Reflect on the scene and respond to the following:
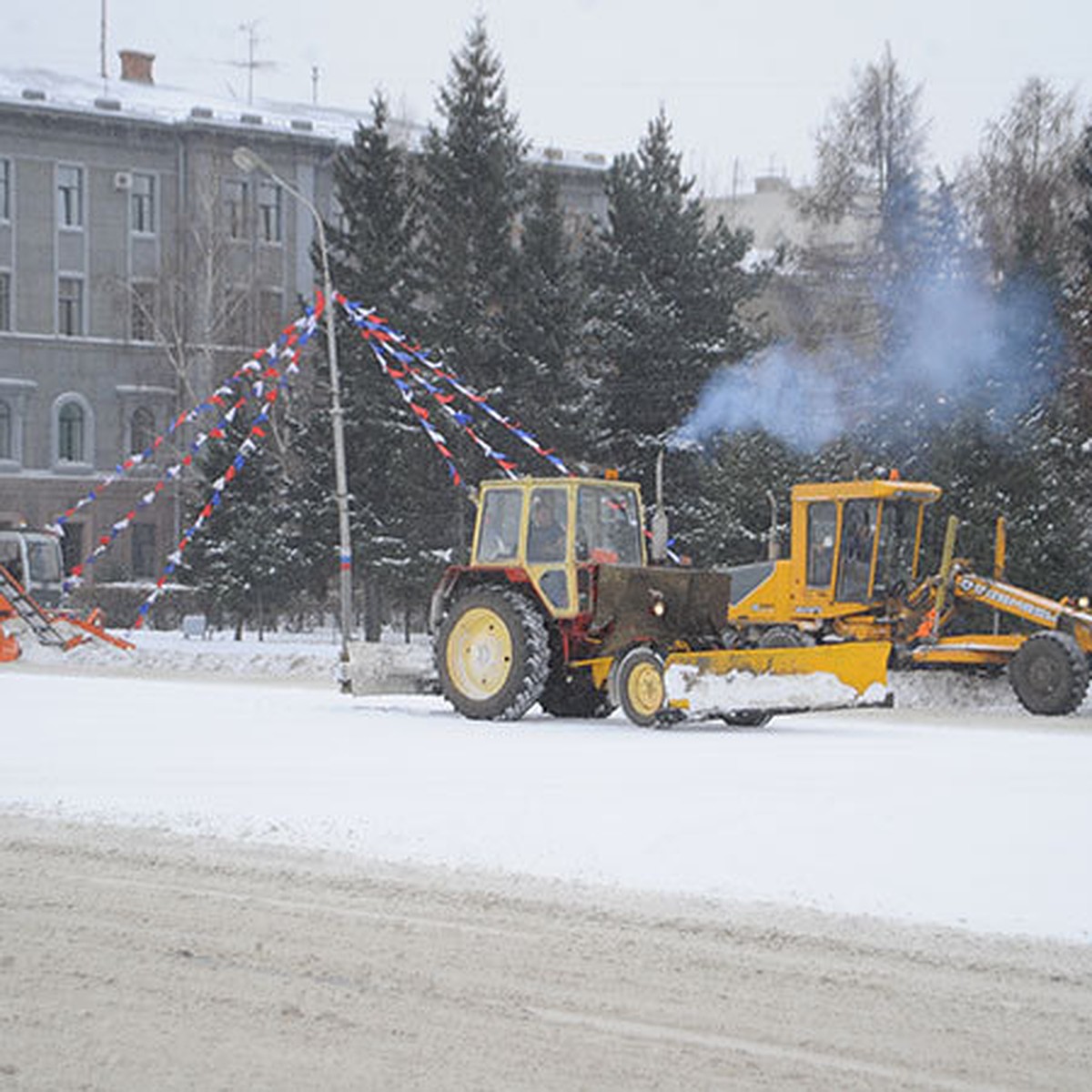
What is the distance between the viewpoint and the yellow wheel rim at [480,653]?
18.4 m

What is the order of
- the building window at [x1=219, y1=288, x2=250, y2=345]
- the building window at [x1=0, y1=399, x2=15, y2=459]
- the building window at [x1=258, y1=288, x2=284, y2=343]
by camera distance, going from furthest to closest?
the building window at [x1=0, y1=399, x2=15, y2=459], the building window at [x1=258, y1=288, x2=284, y2=343], the building window at [x1=219, y1=288, x2=250, y2=345]

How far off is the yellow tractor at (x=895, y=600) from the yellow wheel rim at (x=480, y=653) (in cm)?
420

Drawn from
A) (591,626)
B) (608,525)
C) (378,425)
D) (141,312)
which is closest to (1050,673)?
(608,525)

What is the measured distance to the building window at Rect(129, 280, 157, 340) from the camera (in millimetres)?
60844

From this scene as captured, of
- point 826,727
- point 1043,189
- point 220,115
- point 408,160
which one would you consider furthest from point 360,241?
point 826,727

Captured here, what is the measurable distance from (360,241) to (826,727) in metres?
26.6

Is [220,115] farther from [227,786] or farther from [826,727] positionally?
[227,786]

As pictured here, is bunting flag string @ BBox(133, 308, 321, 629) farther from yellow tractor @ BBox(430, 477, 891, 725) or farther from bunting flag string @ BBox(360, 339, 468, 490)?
yellow tractor @ BBox(430, 477, 891, 725)

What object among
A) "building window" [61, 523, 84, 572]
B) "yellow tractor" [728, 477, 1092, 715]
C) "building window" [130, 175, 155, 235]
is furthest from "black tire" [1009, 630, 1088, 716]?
"building window" [130, 175, 155, 235]

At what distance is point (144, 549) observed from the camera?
6216cm

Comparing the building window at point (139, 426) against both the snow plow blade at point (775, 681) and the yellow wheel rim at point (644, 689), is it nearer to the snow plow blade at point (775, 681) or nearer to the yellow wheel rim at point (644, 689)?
the yellow wheel rim at point (644, 689)

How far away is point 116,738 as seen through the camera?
15469 mm

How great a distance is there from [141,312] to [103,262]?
2421mm

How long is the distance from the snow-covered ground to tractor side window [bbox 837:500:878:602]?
2.77m
